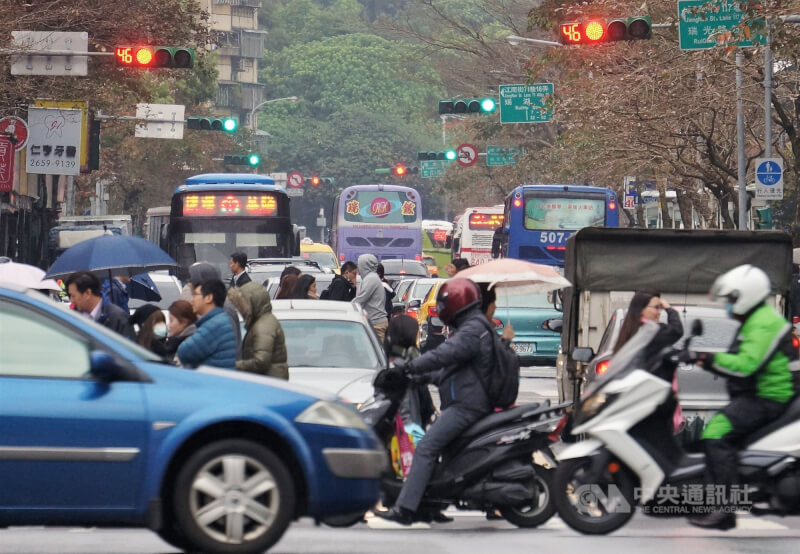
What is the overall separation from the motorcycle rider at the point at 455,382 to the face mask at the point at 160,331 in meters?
2.69

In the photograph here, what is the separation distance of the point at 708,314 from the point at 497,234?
28.4 metres

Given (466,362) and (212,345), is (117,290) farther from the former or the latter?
(466,362)

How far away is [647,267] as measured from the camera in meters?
16.4

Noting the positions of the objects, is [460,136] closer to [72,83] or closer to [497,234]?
[497,234]

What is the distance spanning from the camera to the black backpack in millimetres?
9430

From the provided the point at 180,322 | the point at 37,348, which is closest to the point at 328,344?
the point at 180,322

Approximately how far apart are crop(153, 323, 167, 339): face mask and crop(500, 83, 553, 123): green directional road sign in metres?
32.8

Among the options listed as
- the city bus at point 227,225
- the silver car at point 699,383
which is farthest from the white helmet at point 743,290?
the city bus at point 227,225

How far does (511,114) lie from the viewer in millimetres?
43938

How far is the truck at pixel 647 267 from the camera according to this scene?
15969 mm

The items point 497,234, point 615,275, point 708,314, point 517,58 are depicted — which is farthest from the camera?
Result: point 517,58

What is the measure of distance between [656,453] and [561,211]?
95.6 ft

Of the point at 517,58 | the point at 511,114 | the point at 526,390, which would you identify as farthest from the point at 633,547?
the point at 517,58

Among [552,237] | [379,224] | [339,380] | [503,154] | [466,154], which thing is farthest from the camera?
[466,154]
